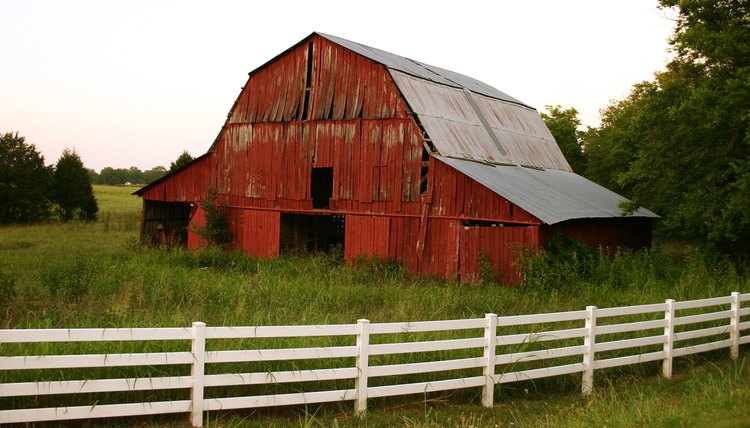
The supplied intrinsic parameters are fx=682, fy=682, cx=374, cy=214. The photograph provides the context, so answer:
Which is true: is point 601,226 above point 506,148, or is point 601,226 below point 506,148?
below

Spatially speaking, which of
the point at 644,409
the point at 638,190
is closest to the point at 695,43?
the point at 638,190

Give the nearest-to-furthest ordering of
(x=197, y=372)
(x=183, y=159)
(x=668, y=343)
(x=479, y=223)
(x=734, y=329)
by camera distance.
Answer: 1. (x=197, y=372)
2. (x=668, y=343)
3. (x=734, y=329)
4. (x=479, y=223)
5. (x=183, y=159)

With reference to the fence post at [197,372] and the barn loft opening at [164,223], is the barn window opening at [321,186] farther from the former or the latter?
the fence post at [197,372]

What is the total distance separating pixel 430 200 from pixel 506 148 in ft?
23.1

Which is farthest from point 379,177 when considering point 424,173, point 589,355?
point 589,355

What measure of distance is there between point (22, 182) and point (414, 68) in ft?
106

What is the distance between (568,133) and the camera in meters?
49.4

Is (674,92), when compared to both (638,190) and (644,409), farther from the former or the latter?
(644,409)

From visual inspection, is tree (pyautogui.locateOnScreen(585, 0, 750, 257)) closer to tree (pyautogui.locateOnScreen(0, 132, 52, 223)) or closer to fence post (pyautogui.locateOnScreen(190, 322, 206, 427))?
fence post (pyautogui.locateOnScreen(190, 322, 206, 427))

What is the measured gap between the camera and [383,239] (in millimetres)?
21047

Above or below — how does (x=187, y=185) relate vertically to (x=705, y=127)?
below

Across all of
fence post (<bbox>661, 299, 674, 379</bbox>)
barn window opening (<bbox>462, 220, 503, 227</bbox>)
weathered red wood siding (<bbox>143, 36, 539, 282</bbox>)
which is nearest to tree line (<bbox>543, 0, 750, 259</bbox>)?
barn window opening (<bbox>462, 220, 503, 227</bbox>)

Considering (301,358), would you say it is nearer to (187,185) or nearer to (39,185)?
(187,185)

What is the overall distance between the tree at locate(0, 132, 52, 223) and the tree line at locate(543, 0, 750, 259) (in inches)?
1558
